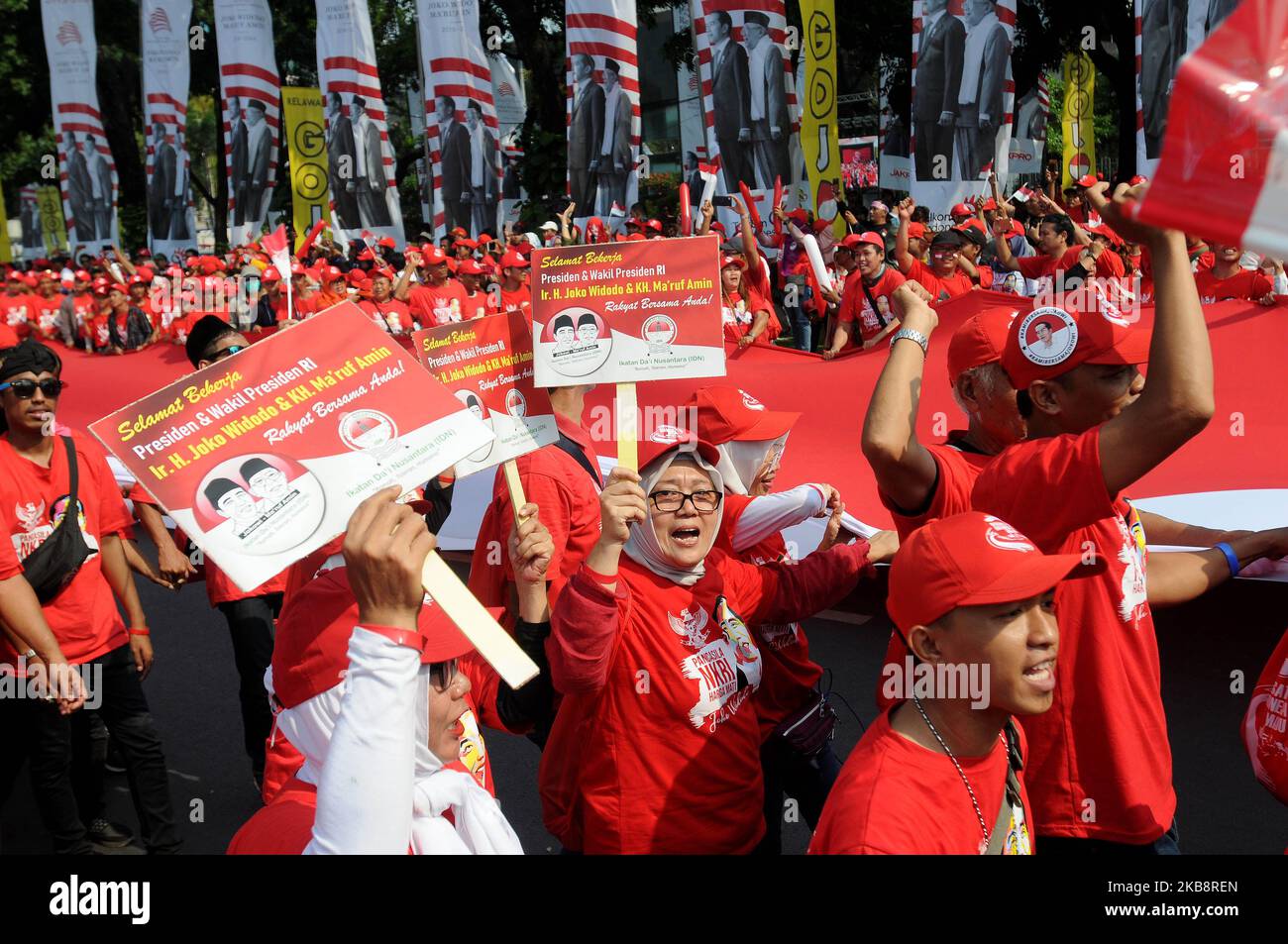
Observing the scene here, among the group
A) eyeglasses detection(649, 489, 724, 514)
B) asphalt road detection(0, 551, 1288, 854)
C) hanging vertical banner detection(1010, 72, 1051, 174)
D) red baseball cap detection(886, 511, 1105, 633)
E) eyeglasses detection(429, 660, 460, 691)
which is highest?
hanging vertical banner detection(1010, 72, 1051, 174)

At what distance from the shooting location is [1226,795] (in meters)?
4.91

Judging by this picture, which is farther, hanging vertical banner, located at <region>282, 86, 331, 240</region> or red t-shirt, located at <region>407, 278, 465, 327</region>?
hanging vertical banner, located at <region>282, 86, 331, 240</region>

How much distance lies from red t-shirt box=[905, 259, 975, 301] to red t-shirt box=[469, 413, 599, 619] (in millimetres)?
6721

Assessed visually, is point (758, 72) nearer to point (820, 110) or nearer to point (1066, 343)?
point (820, 110)

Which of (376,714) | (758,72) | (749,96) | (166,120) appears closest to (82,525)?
(376,714)

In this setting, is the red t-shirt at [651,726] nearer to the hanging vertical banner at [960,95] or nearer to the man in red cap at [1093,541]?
the man in red cap at [1093,541]

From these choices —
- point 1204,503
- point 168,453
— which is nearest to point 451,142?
point 1204,503

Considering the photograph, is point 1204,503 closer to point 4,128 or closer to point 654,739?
point 654,739

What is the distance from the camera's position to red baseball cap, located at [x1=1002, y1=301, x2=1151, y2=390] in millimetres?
2795

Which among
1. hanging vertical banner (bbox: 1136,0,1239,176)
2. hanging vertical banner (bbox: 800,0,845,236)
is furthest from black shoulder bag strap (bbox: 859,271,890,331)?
hanging vertical banner (bbox: 800,0,845,236)

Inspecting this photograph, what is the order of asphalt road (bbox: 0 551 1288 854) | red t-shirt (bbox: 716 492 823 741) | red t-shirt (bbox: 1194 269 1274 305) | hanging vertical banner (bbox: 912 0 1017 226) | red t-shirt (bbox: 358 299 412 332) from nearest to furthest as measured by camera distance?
1. red t-shirt (bbox: 716 492 823 741)
2. asphalt road (bbox: 0 551 1288 854)
3. red t-shirt (bbox: 1194 269 1274 305)
4. red t-shirt (bbox: 358 299 412 332)
5. hanging vertical banner (bbox: 912 0 1017 226)

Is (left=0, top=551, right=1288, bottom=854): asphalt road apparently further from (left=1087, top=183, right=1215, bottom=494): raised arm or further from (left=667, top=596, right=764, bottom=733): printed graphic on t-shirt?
(left=1087, top=183, right=1215, bottom=494): raised arm

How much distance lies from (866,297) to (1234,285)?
2928 mm

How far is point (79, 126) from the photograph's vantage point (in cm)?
2794
